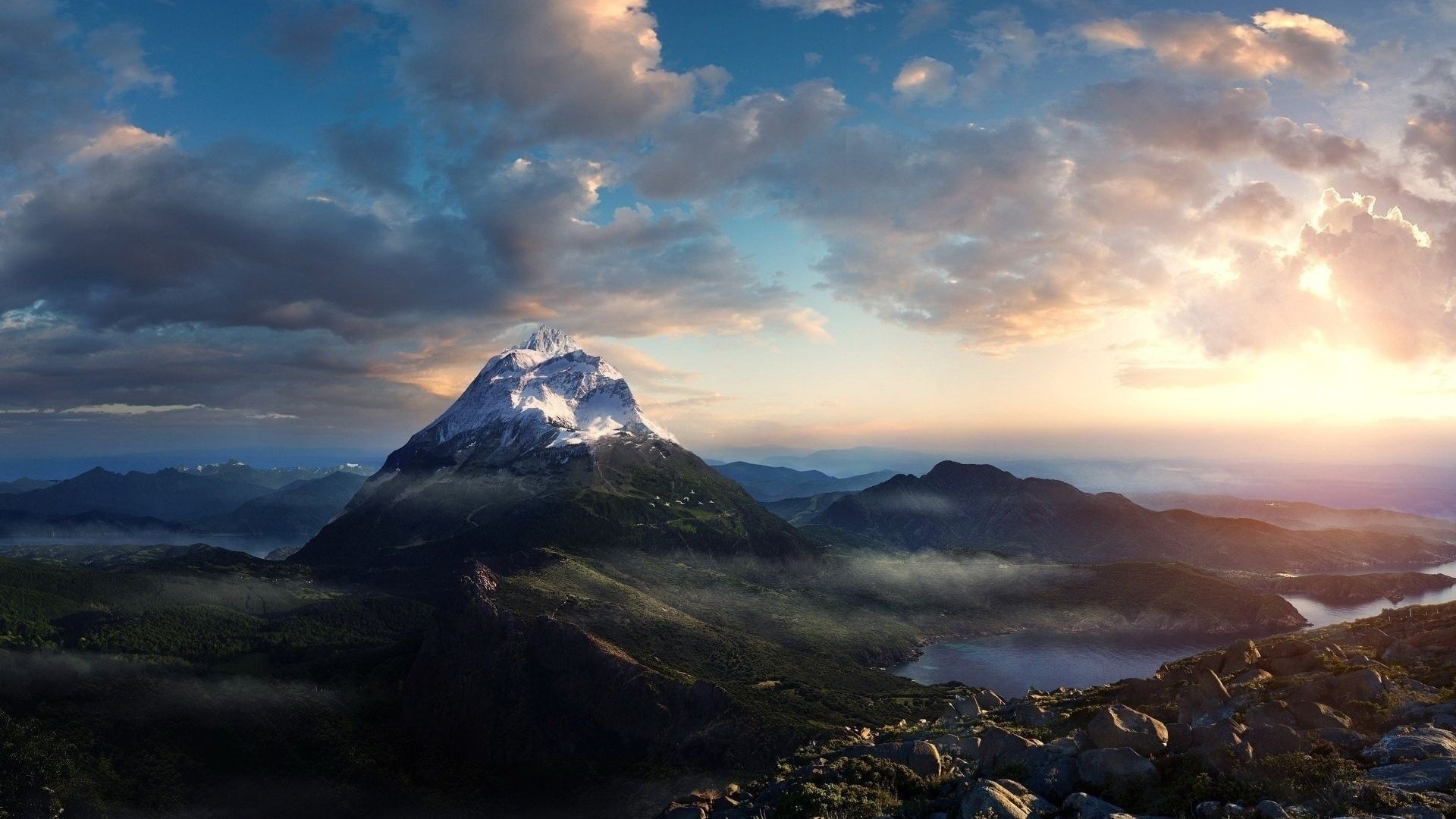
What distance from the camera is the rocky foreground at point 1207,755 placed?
31578 millimetres

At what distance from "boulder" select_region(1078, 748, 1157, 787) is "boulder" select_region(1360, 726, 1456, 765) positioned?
9.88 meters

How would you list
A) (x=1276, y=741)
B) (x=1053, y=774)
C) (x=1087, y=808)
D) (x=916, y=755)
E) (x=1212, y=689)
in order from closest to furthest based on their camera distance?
(x=1087, y=808)
(x=1276, y=741)
(x=1053, y=774)
(x=916, y=755)
(x=1212, y=689)

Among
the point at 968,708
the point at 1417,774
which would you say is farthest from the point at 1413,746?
the point at 968,708

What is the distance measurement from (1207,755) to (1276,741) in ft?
12.2

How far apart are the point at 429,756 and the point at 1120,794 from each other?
208092 millimetres

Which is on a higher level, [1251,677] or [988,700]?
[1251,677]

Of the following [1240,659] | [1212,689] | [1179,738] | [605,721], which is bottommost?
[605,721]

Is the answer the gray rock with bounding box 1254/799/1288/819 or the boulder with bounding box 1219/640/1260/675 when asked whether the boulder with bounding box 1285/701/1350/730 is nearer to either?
the gray rock with bounding box 1254/799/1288/819

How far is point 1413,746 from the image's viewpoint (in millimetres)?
33219

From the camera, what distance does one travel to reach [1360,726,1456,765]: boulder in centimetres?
3253

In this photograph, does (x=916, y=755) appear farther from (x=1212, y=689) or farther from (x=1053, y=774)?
(x=1212, y=689)

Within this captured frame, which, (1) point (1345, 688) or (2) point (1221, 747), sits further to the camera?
(1) point (1345, 688)

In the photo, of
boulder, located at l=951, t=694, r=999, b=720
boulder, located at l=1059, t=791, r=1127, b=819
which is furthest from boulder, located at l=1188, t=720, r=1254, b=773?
boulder, located at l=951, t=694, r=999, b=720

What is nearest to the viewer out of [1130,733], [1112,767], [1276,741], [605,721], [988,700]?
[1276,741]
